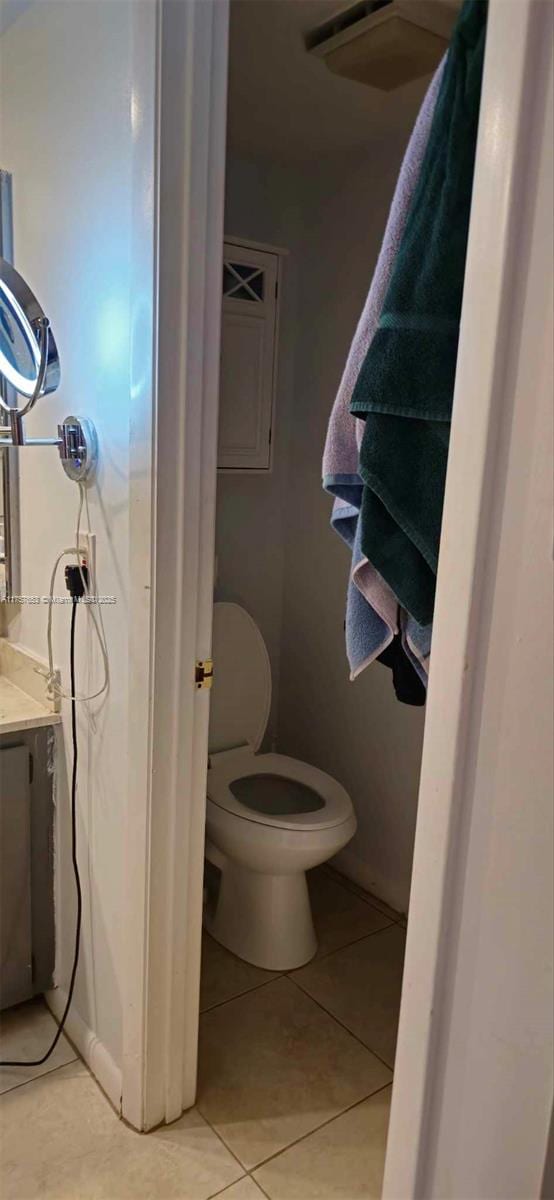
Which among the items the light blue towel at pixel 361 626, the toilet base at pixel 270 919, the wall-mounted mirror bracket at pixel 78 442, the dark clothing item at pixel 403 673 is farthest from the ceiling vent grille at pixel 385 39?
the toilet base at pixel 270 919

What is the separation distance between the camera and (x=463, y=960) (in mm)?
585

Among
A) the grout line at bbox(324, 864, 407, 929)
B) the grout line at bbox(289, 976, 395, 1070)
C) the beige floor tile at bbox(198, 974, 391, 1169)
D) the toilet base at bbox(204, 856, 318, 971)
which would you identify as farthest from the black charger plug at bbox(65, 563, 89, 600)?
the grout line at bbox(324, 864, 407, 929)

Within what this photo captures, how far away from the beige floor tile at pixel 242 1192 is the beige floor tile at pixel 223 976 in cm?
49

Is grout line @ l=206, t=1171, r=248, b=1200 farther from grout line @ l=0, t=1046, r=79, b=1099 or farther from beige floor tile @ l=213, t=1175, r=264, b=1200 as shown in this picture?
grout line @ l=0, t=1046, r=79, b=1099

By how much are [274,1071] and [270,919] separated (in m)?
0.41

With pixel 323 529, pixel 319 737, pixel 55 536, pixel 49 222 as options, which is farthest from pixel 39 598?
pixel 319 737

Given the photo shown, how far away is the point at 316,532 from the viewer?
101 inches

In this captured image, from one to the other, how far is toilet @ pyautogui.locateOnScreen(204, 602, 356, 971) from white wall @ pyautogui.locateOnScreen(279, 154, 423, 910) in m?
0.26

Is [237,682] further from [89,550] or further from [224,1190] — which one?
[224,1190]

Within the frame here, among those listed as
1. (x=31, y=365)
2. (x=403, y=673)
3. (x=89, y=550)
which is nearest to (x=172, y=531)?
(x=89, y=550)

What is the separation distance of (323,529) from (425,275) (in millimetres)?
1842

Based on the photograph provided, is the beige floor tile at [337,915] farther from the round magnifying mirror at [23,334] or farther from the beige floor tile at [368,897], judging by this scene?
the round magnifying mirror at [23,334]

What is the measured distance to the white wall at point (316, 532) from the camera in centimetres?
235

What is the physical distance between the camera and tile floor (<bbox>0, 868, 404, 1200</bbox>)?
1495 mm
